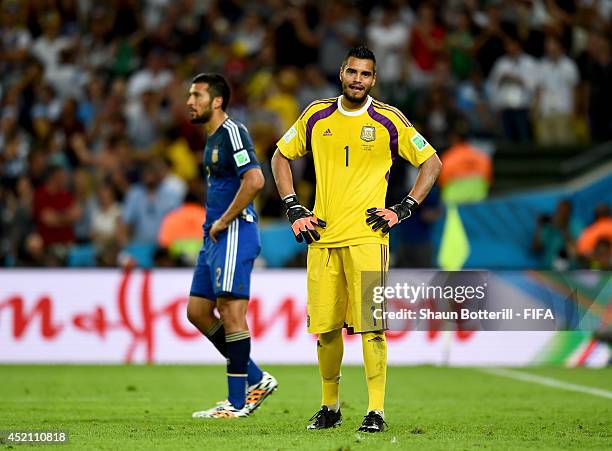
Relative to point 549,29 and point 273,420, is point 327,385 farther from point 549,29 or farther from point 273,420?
point 549,29

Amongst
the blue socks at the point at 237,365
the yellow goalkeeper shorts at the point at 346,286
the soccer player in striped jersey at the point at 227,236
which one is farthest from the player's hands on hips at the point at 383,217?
the blue socks at the point at 237,365

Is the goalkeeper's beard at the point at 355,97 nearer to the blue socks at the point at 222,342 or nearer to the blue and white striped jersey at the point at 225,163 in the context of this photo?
the blue and white striped jersey at the point at 225,163

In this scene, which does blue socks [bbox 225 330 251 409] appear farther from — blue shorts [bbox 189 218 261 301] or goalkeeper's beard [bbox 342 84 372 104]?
goalkeeper's beard [bbox 342 84 372 104]

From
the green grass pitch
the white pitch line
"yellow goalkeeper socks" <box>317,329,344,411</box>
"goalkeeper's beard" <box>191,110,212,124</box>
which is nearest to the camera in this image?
the green grass pitch

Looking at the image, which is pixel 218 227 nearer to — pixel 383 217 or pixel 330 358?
pixel 330 358

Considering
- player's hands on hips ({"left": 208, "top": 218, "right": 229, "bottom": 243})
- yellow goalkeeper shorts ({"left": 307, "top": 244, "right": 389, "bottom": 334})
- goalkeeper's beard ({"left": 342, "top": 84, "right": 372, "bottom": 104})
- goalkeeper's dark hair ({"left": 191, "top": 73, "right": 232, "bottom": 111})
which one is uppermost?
goalkeeper's dark hair ({"left": 191, "top": 73, "right": 232, "bottom": 111})

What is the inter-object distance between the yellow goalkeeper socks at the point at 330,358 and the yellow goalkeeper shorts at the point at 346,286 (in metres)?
0.13

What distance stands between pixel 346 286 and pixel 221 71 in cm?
1292

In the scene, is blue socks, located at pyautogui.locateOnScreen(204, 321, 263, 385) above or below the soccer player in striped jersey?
below

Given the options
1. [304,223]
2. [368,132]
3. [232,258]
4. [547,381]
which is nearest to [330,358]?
[304,223]

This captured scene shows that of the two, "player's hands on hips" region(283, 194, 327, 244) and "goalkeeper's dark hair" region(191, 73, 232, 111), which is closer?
"player's hands on hips" region(283, 194, 327, 244)

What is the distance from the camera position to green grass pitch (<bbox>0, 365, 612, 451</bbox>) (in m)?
7.92

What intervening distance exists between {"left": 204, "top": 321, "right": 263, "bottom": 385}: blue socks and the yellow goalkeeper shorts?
1534mm

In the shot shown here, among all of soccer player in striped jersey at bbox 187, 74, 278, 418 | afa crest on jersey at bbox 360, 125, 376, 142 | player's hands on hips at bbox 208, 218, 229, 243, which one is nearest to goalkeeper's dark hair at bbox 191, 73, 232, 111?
soccer player in striped jersey at bbox 187, 74, 278, 418
